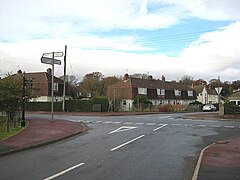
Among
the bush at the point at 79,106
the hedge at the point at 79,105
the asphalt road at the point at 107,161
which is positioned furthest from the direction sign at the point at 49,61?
the bush at the point at 79,106

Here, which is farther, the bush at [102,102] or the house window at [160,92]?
the house window at [160,92]

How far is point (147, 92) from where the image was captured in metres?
69.2

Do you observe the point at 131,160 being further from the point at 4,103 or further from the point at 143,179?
the point at 4,103

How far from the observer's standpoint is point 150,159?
1029 centimetres

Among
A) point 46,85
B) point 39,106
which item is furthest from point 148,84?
point 39,106

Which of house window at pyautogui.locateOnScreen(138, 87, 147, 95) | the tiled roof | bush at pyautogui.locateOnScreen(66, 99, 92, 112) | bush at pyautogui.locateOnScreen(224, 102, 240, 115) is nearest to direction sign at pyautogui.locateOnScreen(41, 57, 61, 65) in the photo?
bush at pyautogui.locateOnScreen(224, 102, 240, 115)

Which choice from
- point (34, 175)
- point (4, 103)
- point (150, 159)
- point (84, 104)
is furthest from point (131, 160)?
point (84, 104)

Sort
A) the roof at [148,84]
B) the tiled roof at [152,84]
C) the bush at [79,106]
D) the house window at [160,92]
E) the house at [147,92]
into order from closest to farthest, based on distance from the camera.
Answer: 1. the bush at [79,106]
2. the house at [147,92]
3. the roof at [148,84]
4. the tiled roof at [152,84]
5. the house window at [160,92]

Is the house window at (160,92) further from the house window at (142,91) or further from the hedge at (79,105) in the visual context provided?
the hedge at (79,105)

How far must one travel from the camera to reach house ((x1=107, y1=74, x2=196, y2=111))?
64188 millimetres

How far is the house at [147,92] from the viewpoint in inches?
2527

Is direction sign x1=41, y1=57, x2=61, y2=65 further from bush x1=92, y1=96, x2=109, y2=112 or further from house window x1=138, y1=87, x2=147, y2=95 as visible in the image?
house window x1=138, y1=87, x2=147, y2=95

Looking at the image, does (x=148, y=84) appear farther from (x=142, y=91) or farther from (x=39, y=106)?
(x=39, y=106)

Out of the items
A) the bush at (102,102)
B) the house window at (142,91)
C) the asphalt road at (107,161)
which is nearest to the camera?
the asphalt road at (107,161)
